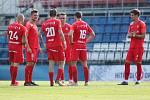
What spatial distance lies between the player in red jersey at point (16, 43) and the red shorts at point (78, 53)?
1.42 metres

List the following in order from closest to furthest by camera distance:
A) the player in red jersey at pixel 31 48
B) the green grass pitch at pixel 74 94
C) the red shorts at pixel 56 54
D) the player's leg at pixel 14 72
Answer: the green grass pitch at pixel 74 94, the red shorts at pixel 56 54, the player's leg at pixel 14 72, the player in red jersey at pixel 31 48

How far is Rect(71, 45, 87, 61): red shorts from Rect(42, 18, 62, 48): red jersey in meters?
0.98

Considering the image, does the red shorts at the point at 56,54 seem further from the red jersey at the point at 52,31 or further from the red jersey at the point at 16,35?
the red jersey at the point at 16,35

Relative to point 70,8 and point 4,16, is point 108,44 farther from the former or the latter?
point 4,16

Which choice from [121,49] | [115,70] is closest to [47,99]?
[115,70]

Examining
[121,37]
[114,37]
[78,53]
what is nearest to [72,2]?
[114,37]

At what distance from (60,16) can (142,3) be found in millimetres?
16668

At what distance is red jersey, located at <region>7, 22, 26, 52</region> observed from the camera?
42.9 ft

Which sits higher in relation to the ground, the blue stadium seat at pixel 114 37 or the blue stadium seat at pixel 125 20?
the blue stadium seat at pixel 125 20

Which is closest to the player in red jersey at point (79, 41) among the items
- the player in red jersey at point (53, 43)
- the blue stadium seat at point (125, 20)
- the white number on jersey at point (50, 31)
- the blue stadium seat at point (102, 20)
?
the player in red jersey at point (53, 43)

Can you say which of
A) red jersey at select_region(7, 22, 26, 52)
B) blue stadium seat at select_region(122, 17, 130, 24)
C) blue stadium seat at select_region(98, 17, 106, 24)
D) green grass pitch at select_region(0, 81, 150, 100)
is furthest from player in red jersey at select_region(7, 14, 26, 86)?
blue stadium seat at select_region(98, 17, 106, 24)

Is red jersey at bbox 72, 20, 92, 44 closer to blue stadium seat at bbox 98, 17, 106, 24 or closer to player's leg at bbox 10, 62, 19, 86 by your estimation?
player's leg at bbox 10, 62, 19, 86

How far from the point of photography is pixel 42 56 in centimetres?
2630

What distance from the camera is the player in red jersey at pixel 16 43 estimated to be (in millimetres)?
13074
